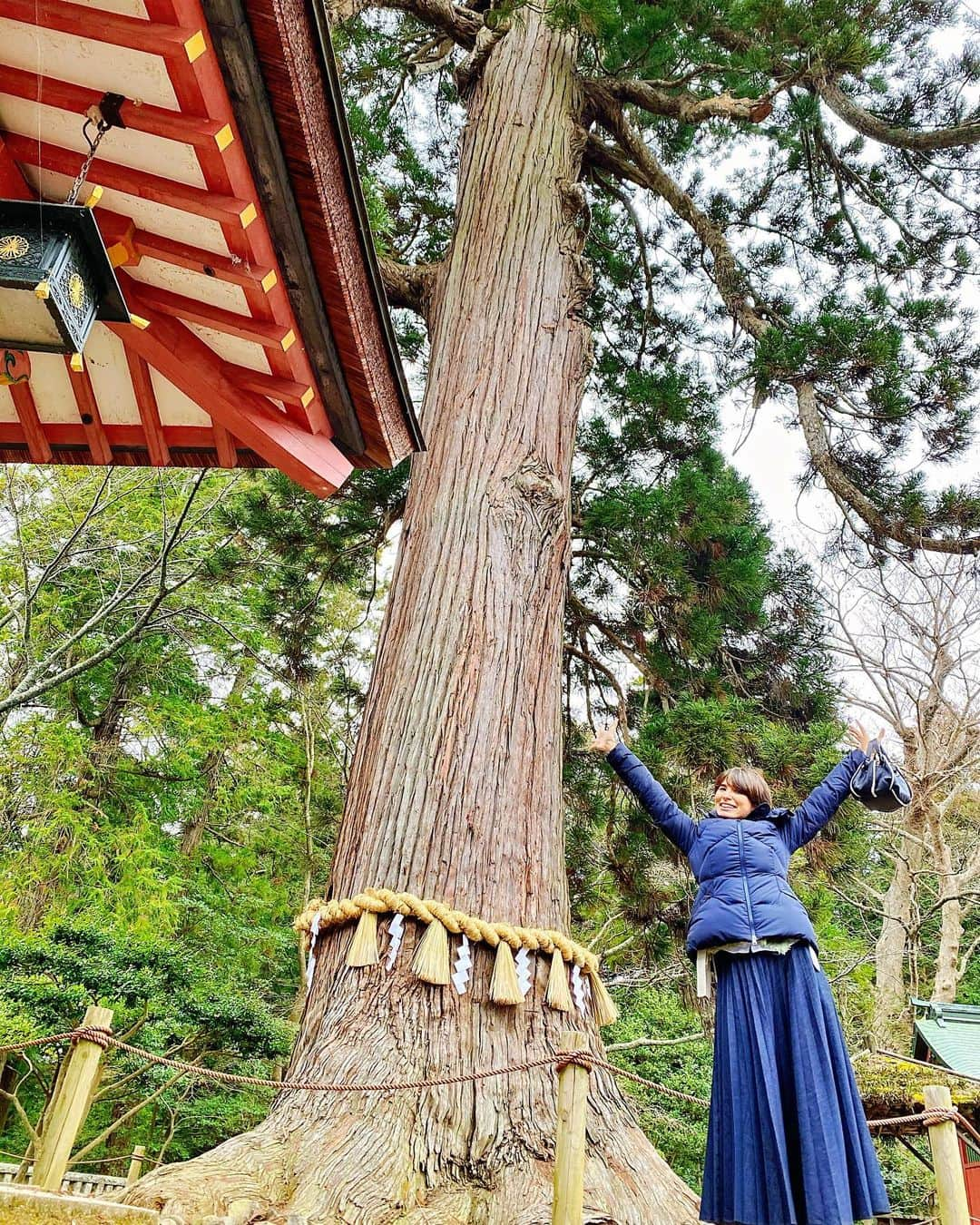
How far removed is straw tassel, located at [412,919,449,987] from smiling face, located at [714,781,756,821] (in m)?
0.80

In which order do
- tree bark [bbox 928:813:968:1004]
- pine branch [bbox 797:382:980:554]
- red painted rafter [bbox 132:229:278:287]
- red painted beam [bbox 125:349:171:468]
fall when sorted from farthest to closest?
tree bark [bbox 928:813:968:1004] < pine branch [bbox 797:382:980:554] < red painted beam [bbox 125:349:171:468] < red painted rafter [bbox 132:229:278:287]

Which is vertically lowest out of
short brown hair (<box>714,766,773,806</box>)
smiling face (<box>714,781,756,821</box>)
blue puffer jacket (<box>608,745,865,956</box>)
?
blue puffer jacket (<box>608,745,865,956</box>)

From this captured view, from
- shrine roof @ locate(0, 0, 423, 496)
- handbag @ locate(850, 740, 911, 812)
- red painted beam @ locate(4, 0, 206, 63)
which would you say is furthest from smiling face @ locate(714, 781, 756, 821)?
red painted beam @ locate(4, 0, 206, 63)

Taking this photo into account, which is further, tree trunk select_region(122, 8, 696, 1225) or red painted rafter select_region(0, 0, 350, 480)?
tree trunk select_region(122, 8, 696, 1225)

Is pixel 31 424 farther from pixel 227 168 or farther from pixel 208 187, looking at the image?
pixel 227 168

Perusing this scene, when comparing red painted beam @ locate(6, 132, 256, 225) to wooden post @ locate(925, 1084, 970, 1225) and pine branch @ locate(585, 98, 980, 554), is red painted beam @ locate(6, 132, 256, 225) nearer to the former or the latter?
wooden post @ locate(925, 1084, 970, 1225)

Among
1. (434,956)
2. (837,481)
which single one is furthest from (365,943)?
(837,481)

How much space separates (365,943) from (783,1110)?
41.3 inches

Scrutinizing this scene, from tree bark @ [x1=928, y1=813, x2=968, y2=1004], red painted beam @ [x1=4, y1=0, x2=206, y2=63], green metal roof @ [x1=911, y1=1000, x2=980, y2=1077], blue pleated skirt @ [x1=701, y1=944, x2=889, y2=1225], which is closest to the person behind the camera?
red painted beam @ [x1=4, y1=0, x2=206, y2=63]

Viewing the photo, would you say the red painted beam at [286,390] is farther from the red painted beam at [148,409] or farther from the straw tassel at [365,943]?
the straw tassel at [365,943]

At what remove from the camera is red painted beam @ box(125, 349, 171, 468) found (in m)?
2.63

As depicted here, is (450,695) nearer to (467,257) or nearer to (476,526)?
(476,526)

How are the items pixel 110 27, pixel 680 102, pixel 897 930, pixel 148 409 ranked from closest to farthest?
pixel 110 27, pixel 148 409, pixel 680 102, pixel 897 930

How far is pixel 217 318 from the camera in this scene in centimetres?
224
